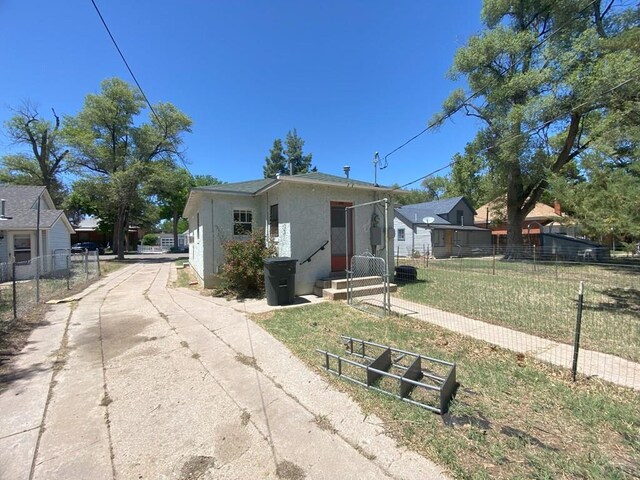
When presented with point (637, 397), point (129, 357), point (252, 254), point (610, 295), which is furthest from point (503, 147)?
point (129, 357)

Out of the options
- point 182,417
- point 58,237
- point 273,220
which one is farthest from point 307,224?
point 58,237

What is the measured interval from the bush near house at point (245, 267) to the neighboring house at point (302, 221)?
71cm

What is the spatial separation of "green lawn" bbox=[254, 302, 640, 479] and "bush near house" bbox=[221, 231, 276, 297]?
14.6 feet

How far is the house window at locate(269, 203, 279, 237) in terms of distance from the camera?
9.60m

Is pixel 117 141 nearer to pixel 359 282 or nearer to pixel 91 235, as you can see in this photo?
pixel 91 235

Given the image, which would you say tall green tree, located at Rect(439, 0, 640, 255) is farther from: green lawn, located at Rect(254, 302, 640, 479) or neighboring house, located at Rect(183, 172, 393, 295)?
green lawn, located at Rect(254, 302, 640, 479)

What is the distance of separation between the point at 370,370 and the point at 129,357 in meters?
3.56

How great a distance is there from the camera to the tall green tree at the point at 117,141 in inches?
971

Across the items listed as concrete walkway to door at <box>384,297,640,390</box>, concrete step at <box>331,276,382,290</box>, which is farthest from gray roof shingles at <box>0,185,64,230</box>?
concrete walkway to door at <box>384,297,640,390</box>

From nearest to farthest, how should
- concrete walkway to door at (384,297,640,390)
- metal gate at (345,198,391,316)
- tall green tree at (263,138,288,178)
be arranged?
concrete walkway to door at (384,297,640,390) < metal gate at (345,198,391,316) < tall green tree at (263,138,288,178)

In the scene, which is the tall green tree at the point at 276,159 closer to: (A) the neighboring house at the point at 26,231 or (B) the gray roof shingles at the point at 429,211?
(B) the gray roof shingles at the point at 429,211

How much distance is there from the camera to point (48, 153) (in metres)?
28.3

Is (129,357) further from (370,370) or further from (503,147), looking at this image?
(503,147)

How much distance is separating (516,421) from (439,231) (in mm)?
25147
